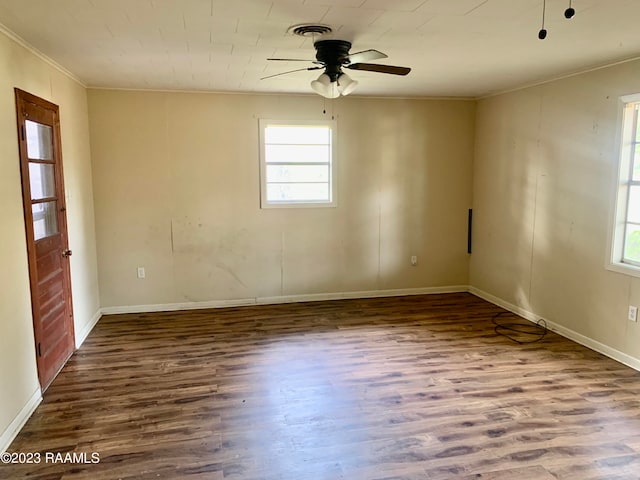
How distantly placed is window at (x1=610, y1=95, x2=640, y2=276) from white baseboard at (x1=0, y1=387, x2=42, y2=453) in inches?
178

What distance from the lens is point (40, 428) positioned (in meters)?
2.82

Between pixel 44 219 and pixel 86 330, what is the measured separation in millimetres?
1442

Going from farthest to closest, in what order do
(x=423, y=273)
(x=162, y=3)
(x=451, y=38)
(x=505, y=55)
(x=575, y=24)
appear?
(x=423, y=273)
(x=505, y=55)
(x=451, y=38)
(x=575, y=24)
(x=162, y=3)

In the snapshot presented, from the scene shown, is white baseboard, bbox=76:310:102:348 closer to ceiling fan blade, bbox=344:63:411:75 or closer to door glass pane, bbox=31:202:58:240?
door glass pane, bbox=31:202:58:240

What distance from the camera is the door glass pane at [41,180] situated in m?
3.21

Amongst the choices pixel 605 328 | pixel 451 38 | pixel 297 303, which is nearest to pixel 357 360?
pixel 297 303

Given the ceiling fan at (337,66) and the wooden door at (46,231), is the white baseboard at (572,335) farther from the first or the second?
the wooden door at (46,231)

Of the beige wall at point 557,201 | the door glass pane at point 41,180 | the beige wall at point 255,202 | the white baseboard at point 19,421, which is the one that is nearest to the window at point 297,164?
the beige wall at point 255,202

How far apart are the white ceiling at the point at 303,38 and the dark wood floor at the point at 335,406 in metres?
2.42

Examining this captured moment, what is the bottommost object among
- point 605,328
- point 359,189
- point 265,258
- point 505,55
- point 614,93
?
point 605,328

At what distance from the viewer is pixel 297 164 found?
17.8 ft

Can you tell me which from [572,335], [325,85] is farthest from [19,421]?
[572,335]

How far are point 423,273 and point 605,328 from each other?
231cm

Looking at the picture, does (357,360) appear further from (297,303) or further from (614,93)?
(614,93)
